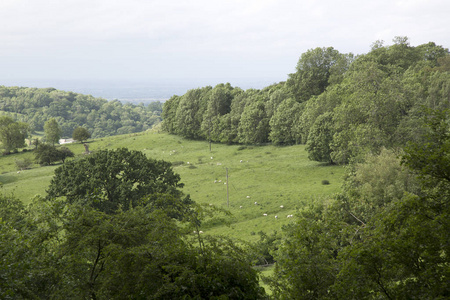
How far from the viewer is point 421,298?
11352mm

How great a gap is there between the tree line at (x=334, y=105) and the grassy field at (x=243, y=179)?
4905mm

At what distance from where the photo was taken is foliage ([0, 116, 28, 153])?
103750 millimetres

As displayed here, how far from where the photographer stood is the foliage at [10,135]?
104 meters

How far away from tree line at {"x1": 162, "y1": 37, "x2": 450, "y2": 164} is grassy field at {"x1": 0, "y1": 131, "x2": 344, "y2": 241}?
4.91m

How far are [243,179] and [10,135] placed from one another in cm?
8150

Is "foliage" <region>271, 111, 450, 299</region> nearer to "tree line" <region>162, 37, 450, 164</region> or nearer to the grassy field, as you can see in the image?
the grassy field

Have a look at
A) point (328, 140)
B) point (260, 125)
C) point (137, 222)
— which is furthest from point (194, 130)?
point (137, 222)

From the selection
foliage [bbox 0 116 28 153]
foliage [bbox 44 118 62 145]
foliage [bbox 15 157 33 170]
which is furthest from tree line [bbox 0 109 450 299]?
foliage [bbox 44 118 62 145]

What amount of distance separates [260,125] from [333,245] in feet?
254

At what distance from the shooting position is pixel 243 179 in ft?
212

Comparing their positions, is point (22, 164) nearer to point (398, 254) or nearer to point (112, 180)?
point (112, 180)

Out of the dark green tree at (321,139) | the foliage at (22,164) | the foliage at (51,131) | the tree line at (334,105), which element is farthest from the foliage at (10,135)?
the dark green tree at (321,139)

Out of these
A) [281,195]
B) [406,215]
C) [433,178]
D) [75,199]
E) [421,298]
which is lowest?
[281,195]

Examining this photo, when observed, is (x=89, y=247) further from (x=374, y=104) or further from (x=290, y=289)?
(x=374, y=104)
